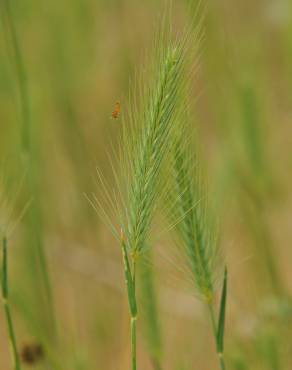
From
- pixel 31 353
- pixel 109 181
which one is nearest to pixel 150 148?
pixel 31 353

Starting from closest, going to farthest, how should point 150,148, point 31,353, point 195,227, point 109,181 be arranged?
→ point 150,148 → point 195,227 → point 31,353 → point 109,181

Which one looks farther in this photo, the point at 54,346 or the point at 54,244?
the point at 54,244

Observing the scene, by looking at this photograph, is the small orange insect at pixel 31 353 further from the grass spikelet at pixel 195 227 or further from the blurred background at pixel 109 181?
the grass spikelet at pixel 195 227

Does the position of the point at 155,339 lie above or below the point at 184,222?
below

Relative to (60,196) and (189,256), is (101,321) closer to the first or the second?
(60,196)

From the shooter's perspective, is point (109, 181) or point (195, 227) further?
point (109, 181)

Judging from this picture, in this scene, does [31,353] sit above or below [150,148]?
below

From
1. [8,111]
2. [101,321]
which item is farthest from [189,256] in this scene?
[8,111]

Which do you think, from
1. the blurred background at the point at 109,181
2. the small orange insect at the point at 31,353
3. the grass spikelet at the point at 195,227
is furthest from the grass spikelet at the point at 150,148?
the small orange insect at the point at 31,353

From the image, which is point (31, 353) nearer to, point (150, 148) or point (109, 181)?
point (150, 148)
